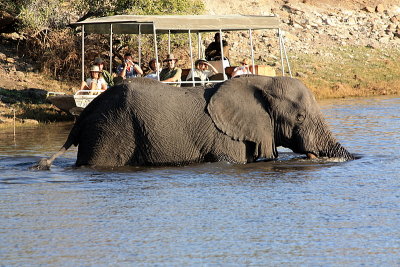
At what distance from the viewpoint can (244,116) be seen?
37.9 ft

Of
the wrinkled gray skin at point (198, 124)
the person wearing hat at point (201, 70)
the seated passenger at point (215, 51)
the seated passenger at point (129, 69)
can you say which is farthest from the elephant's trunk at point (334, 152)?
the seated passenger at point (215, 51)

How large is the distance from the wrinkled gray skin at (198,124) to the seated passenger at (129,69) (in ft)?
21.5

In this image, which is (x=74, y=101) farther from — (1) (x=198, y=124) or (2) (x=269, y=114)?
(2) (x=269, y=114)

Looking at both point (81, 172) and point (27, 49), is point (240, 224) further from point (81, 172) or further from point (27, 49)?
point (27, 49)

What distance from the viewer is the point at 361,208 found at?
8.84 m

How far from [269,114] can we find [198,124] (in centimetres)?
98

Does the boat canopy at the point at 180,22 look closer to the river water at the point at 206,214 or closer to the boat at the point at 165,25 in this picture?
the boat at the point at 165,25

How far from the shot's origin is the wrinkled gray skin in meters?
11.2

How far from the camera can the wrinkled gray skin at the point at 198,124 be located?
11219 millimetres

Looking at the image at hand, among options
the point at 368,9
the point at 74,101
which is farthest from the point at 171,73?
the point at 368,9

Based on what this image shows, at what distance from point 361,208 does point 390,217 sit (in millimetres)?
522

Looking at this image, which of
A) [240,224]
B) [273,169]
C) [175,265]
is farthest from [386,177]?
[175,265]

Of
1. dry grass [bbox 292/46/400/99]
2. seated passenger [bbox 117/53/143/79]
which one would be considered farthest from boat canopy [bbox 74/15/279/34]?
dry grass [bbox 292/46/400/99]

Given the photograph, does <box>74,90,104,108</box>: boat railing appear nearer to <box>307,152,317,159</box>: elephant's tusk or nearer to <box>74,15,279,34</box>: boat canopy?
<box>74,15,279,34</box>: boat canopy
